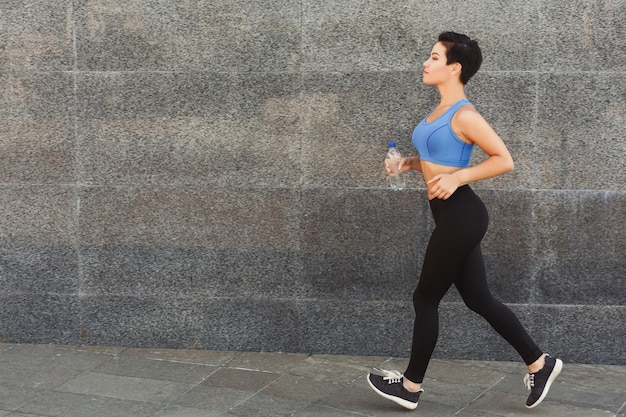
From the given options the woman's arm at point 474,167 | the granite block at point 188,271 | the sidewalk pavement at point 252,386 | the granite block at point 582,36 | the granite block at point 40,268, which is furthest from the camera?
the granite block at point 40,268

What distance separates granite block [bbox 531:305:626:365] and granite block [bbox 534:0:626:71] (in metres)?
1.39

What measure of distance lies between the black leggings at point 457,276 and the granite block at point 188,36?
1.55 metres

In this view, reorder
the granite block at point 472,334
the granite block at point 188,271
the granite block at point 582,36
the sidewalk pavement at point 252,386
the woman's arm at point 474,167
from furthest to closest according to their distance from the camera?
1. the granite block at point 188,271
2. the granite block at point 472,334
3. the granite block at point 582,36
4. the sidewalk pavement at point 252,386
5. the woman's arm at point 474,167

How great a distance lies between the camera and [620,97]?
5.78 m

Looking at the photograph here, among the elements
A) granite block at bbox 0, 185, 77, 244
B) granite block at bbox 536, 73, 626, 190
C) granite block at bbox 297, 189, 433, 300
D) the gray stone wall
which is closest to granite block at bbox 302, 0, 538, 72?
the gray stone wall

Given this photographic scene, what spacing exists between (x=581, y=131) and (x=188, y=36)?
2.35 meters

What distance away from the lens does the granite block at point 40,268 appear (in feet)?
20.5

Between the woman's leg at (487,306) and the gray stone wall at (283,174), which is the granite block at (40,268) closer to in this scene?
the gray stone wall at (283,174)

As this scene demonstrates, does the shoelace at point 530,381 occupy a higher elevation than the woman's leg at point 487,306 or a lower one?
lower

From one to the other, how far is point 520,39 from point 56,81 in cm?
275

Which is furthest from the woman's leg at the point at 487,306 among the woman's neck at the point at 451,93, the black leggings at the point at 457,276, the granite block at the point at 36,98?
the granite block at the point at 36,98

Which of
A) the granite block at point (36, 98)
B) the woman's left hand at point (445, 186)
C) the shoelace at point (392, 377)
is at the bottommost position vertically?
the shoelace at point (392, 377)

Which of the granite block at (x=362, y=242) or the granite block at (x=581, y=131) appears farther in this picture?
the granite block at (x=362, y=242)

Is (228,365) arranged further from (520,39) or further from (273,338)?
(520,39)
